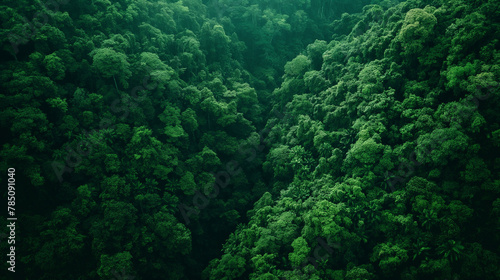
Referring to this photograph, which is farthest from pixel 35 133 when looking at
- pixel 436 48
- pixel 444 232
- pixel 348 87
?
pixel 436 48

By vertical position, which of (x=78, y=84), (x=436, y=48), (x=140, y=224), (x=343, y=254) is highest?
(x=78, y=84)

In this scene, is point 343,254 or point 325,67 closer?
point 343,254

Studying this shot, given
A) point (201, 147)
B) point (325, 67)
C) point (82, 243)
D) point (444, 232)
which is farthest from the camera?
point (325, 67)

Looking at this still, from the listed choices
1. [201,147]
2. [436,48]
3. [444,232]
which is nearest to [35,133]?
[201,147]

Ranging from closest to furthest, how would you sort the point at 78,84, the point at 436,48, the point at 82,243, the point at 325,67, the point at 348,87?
the point at 82,243 → the point at 436,48 → the point at 78,84 → the point at 348,87 → the point at 325,67

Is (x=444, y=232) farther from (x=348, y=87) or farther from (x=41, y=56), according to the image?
(x=41, y=56)

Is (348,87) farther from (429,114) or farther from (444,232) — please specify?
(444,232)

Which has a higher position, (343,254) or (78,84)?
(78,84)
